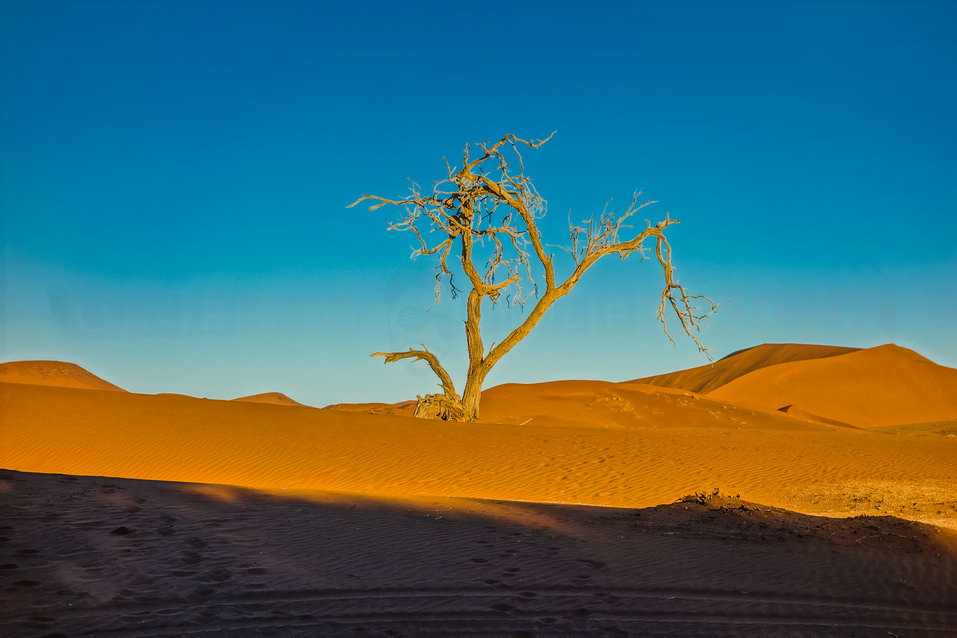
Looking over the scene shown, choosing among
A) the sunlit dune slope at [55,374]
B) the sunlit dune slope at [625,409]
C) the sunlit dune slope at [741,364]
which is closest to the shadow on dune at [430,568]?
the sunlit dune slope at [625,409]

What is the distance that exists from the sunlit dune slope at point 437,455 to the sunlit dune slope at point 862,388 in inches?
1342

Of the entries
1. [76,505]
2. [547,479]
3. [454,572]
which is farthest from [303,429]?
[454,572]

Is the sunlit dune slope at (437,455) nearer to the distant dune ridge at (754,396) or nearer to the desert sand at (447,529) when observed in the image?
the desert sand at (447,529)

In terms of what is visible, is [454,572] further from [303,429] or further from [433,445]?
[303,429]

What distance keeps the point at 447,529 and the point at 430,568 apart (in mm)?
1680

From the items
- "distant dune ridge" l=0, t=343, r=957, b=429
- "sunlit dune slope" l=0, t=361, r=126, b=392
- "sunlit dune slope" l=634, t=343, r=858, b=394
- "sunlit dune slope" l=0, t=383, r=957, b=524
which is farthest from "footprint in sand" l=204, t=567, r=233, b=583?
"sunlit dune slope" l=634, t=343, r=858, b=394

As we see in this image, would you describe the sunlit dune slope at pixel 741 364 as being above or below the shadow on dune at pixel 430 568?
above

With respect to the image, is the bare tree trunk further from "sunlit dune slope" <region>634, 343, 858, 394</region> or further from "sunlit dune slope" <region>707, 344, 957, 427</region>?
"sunlit dune slope" <region>634, 343, 858, 394</region>

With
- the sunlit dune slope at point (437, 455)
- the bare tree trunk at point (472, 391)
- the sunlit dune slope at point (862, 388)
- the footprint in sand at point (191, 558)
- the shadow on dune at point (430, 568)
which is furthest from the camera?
the sunlit dune slope at point (862, 388)

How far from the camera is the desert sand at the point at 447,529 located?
5062 mm

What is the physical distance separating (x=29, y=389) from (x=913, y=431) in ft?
117

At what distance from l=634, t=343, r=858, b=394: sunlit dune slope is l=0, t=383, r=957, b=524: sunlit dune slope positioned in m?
53.2

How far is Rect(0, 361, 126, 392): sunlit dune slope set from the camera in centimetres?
4653

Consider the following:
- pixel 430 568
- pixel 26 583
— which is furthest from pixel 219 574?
pixel 430 568
